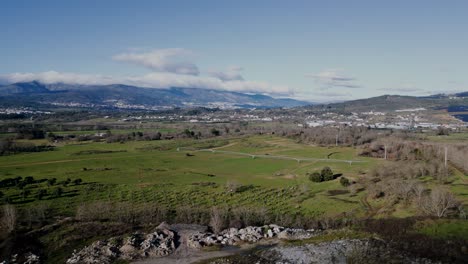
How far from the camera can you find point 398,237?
35344 millimetres

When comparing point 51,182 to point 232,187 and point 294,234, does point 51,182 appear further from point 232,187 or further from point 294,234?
point 294,234

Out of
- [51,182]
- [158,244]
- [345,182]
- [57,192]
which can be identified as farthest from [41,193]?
[345,182]

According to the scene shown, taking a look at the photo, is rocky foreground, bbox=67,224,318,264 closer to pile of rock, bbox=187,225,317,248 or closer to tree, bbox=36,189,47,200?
pile of rock, bbox=187,225,317,248

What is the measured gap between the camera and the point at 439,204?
147ft

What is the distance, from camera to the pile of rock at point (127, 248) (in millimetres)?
31500

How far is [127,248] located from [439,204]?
36.2 meters

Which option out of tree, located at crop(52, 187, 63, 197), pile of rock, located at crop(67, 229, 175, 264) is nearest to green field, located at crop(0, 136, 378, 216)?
tree, located at crop(52, 187, 63, 197)

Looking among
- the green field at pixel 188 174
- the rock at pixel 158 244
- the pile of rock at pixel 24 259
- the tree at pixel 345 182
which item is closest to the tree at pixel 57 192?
the green field at pixel 188 174

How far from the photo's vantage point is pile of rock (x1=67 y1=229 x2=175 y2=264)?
31500mm

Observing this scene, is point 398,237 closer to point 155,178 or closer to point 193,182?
point 193,182

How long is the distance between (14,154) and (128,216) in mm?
72641

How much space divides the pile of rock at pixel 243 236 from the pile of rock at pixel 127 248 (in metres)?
2.47

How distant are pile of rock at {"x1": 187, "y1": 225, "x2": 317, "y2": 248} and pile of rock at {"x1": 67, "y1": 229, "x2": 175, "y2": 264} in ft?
8.09

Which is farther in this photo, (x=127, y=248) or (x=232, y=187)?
(x=232, y=187)
